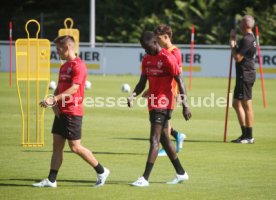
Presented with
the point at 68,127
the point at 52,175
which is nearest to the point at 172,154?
the point at 68,127

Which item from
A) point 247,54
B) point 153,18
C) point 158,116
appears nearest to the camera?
point 158,116

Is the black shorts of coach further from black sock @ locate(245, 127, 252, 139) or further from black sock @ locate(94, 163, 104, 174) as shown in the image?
black sock @ locate(94, 163, 104, 174)

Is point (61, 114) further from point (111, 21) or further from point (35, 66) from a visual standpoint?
point (111, 21)

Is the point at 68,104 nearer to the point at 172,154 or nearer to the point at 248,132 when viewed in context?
the point at 172,154

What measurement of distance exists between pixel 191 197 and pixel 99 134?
22.0 ft

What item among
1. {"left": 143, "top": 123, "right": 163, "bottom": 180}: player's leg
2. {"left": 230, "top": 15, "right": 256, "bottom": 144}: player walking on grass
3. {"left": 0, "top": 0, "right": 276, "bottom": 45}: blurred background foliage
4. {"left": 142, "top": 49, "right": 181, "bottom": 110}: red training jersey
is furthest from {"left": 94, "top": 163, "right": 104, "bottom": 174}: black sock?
{"left": 0, "top": 0, "right": 276, "bottom": 45}: blurred background foliage

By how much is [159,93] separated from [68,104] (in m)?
1.23

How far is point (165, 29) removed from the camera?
11.5 m

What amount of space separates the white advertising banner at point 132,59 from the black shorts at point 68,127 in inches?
1008

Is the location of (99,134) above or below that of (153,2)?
below

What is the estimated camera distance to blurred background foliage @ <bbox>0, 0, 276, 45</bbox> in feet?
138

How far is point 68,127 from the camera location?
34.4 feet

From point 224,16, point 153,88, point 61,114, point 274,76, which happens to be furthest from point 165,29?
point 224,16

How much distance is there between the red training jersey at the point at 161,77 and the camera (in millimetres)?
10781
